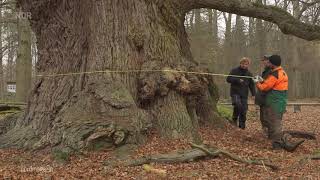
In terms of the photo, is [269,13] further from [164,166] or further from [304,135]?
[164,166]

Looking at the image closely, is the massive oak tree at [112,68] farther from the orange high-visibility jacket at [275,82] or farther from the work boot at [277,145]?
the work boot at [277,145]

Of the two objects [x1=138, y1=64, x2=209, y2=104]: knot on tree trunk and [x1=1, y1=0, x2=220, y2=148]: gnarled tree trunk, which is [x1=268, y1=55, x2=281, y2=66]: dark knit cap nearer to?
[x1=1, y1=0, x2=220, y2=148]: gnarled tree trunk

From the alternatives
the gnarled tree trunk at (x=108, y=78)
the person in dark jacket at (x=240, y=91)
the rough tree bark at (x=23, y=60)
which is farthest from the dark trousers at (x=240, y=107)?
the rough tree bark at (x=23, y=60)

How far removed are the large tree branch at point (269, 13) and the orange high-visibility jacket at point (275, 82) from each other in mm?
1026

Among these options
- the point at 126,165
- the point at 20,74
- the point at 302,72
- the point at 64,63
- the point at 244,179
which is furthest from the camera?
the point at 302,72

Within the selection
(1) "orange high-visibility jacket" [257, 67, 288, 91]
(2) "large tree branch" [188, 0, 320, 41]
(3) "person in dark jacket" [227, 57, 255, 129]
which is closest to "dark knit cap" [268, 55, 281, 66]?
(1) "orange high-visibility jacket" [257, 67, 288, 91]

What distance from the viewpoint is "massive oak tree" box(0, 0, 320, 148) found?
744cm

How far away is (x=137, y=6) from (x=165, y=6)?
623 millimetres

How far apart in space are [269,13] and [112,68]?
3337mm

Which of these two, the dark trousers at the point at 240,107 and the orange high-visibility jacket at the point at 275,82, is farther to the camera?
the dark trousers at the point at 240,107

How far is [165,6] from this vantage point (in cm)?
861

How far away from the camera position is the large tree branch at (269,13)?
29.1 ft

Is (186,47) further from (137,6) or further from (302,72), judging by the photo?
(302,72)

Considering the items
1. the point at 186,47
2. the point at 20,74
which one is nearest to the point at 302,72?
the point at 20,74
